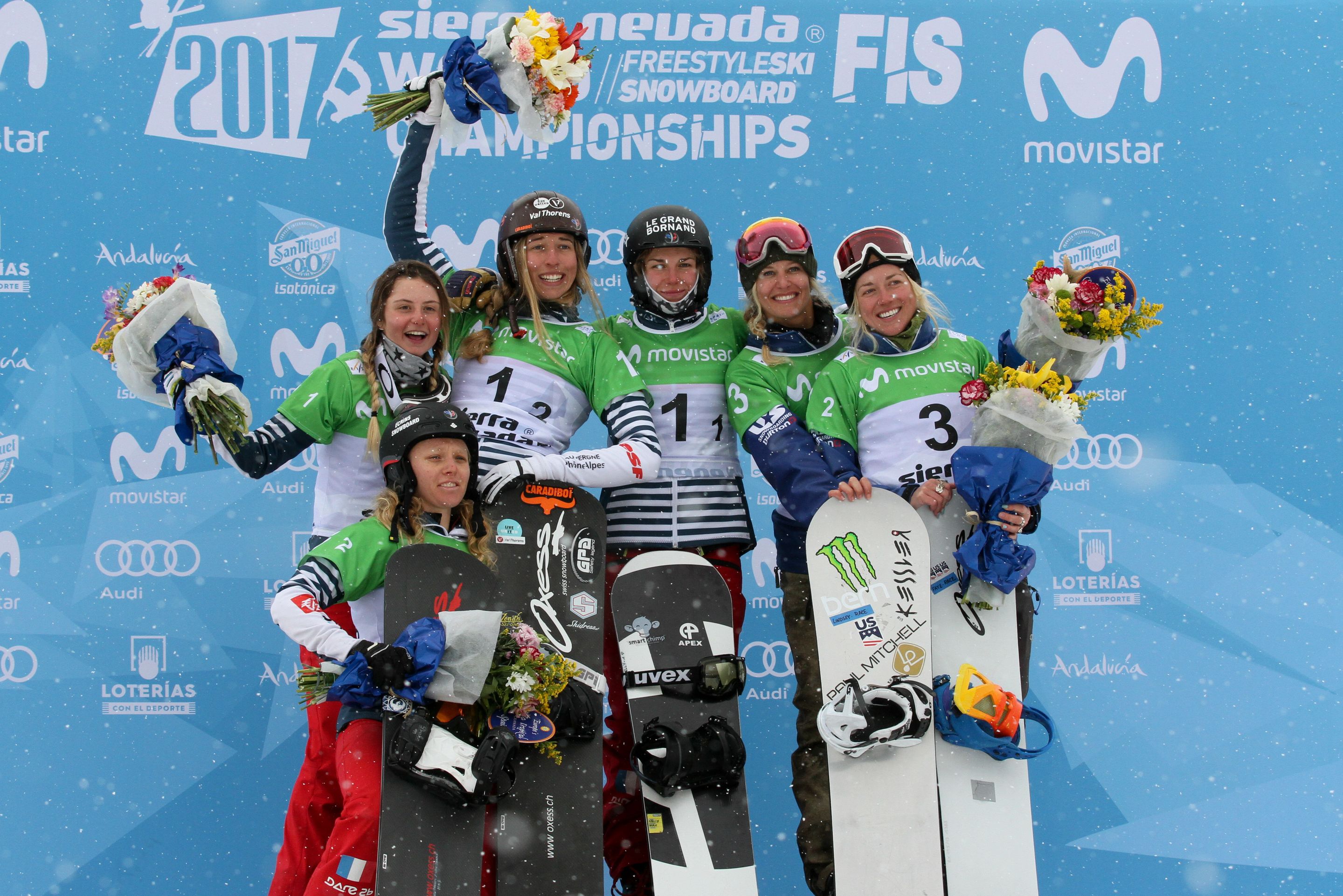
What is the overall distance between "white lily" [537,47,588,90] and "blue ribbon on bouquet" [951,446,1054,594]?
1.46m

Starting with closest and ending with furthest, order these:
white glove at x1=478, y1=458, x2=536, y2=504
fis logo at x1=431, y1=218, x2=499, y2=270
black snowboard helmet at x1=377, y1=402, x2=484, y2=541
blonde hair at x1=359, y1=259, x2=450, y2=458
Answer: black snowboard helmet at x1=377, y1=402, x2=484, y2=541 → white glove at x1=478, y1=458, x2=536, y2=504 → blonde hair at x1=359, y1=259, x2=450, y2=458 → fis logo at x1=431, y1=218, x2=499, y2=270

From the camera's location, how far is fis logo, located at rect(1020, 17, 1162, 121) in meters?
3.70

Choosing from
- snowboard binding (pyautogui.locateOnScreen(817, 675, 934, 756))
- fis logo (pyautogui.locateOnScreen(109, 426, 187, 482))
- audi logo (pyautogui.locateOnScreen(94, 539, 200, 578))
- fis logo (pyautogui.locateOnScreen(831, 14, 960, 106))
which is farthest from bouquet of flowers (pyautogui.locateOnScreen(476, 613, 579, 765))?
fis logo (pyautogui.locateOnScreen(831, 14, 960, 106))

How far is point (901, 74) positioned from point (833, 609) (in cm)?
214

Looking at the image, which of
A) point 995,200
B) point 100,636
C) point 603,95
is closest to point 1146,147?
point 995,200

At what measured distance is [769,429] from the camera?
8.84 ft

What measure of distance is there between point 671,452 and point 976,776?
3.81 feet

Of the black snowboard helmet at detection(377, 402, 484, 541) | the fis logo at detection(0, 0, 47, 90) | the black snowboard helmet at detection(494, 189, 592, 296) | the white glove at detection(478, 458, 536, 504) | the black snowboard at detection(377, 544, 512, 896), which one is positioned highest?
the fis logo at detection(0, 0, 47, 90)

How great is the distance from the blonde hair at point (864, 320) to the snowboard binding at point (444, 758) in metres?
1.41

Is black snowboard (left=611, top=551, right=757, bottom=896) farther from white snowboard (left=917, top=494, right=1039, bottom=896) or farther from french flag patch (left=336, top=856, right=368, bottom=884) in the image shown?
french flag patch (left=336, top=856, right=368, bottom=884)

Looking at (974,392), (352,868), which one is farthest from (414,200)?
(352,868)

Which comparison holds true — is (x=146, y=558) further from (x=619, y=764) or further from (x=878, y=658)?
(x=878, y=658)

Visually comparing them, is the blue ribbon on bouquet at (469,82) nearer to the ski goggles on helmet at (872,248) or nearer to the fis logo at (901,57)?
the ski goggles on helmet at (872,248)

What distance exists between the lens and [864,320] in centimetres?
283
